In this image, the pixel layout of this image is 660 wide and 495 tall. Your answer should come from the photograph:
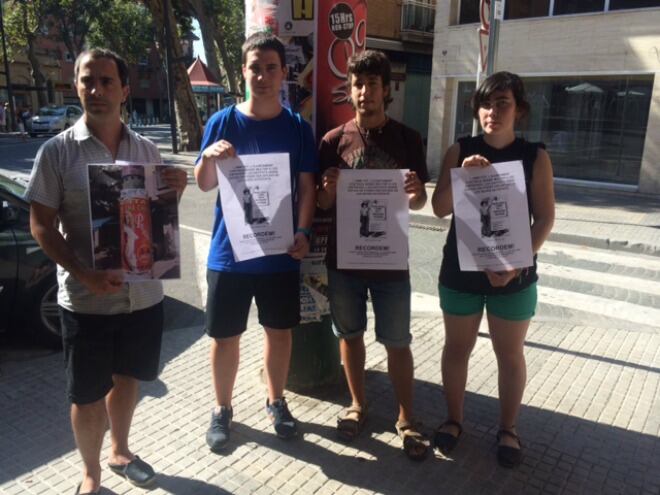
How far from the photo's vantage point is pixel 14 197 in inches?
170

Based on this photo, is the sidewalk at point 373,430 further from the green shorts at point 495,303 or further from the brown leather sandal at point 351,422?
the green shorts at point 495,303

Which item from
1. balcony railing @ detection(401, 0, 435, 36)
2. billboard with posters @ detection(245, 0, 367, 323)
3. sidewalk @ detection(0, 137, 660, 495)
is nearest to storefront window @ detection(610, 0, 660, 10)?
balcony railing @ detection(401, 0, 435, 36)

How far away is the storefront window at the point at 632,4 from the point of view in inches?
480

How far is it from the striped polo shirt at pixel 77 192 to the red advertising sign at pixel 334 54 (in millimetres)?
1296

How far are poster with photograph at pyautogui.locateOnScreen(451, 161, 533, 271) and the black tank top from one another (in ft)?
0.33

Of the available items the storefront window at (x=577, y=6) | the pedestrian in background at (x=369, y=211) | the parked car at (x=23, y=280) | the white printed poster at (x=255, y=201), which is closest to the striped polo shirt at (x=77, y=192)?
the white printed poster at (x=255, y=201)

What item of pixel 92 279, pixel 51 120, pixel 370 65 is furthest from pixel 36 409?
pixel 51 120

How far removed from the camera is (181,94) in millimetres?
20453

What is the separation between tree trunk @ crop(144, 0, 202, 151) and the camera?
1966cm

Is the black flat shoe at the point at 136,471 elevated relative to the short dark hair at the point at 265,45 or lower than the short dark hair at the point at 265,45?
lower

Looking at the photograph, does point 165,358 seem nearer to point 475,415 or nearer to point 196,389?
point 196,389

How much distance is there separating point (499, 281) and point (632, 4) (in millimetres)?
12478

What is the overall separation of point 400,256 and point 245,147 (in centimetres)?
95

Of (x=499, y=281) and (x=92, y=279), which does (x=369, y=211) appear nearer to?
(x=499, y=281)
